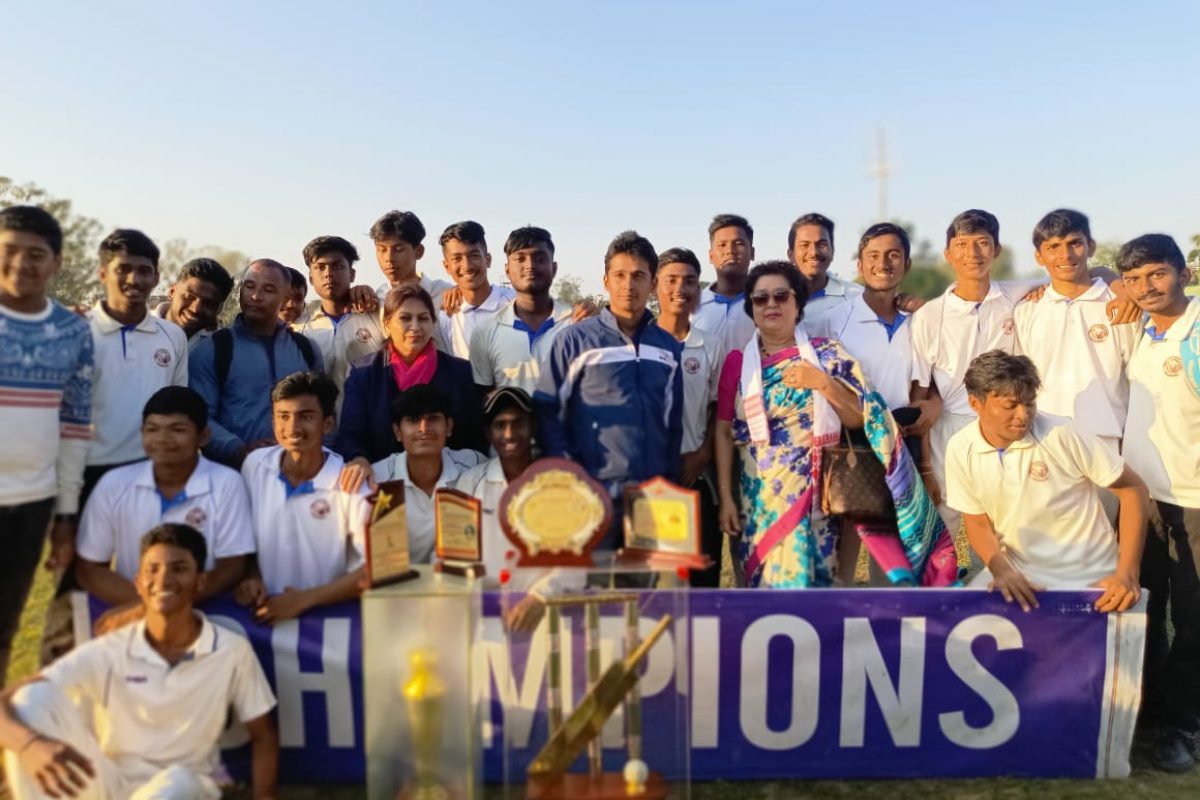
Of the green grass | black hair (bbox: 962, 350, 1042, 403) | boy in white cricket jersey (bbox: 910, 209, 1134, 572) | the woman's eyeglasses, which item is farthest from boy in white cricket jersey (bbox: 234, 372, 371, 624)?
boy in white cricket jersey (bbox: 910, 209, 1134, 572)

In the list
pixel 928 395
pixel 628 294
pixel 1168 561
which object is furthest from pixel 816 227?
pixel 1168 561

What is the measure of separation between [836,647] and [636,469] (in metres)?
1.16

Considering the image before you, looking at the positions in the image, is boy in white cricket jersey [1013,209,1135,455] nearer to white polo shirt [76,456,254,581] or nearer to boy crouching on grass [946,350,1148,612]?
boy crouching on grass [946,350,1148,612]

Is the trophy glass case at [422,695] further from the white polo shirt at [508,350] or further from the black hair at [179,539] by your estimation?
the white polo shirt at [508,350]

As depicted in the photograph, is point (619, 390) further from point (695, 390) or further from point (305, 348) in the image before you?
point (305, 348)

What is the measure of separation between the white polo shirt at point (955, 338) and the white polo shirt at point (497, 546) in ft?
7.93

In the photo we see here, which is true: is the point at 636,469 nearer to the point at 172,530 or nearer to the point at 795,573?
the point at 795,573

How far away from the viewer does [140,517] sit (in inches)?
144

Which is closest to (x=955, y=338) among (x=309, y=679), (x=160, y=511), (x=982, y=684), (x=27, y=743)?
(x=982, y=684)

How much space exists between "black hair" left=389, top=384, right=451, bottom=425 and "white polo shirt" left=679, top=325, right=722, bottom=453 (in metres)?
1.26

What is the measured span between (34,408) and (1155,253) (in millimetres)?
5070

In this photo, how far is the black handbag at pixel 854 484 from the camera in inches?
158

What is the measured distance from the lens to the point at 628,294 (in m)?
4.12

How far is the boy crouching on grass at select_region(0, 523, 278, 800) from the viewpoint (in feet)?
10.1
